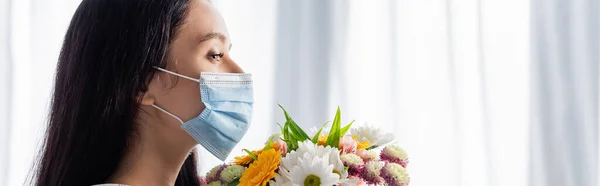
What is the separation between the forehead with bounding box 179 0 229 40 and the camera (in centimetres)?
108

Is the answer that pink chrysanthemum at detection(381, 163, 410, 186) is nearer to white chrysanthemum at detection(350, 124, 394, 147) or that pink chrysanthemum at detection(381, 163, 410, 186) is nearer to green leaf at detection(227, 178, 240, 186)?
white chrysanthemum at detection(350, 124, 394, 147)

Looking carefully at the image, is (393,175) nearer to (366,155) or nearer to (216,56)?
(366,155)

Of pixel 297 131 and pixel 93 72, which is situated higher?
pixel 93 72

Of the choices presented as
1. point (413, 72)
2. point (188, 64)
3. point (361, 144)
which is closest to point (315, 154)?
point (361, 144)

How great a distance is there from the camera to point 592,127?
1.93m

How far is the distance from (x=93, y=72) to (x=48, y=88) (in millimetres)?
1173

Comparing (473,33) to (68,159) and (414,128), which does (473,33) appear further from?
(68,159)

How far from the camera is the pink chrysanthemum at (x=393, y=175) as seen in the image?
105 centimetres

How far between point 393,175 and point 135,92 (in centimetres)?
38

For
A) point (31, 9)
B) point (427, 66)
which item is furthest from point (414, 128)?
point (31, 9)

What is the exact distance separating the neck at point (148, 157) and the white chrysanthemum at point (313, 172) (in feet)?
0.64

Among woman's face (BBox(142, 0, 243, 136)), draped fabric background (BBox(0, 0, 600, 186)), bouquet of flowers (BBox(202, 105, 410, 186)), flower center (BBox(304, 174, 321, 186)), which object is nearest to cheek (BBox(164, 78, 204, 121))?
woman's face (BBox(142, 0, 243, 136))

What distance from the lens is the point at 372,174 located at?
1.04 m

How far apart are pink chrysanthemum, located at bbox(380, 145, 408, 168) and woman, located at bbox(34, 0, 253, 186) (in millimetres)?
252
